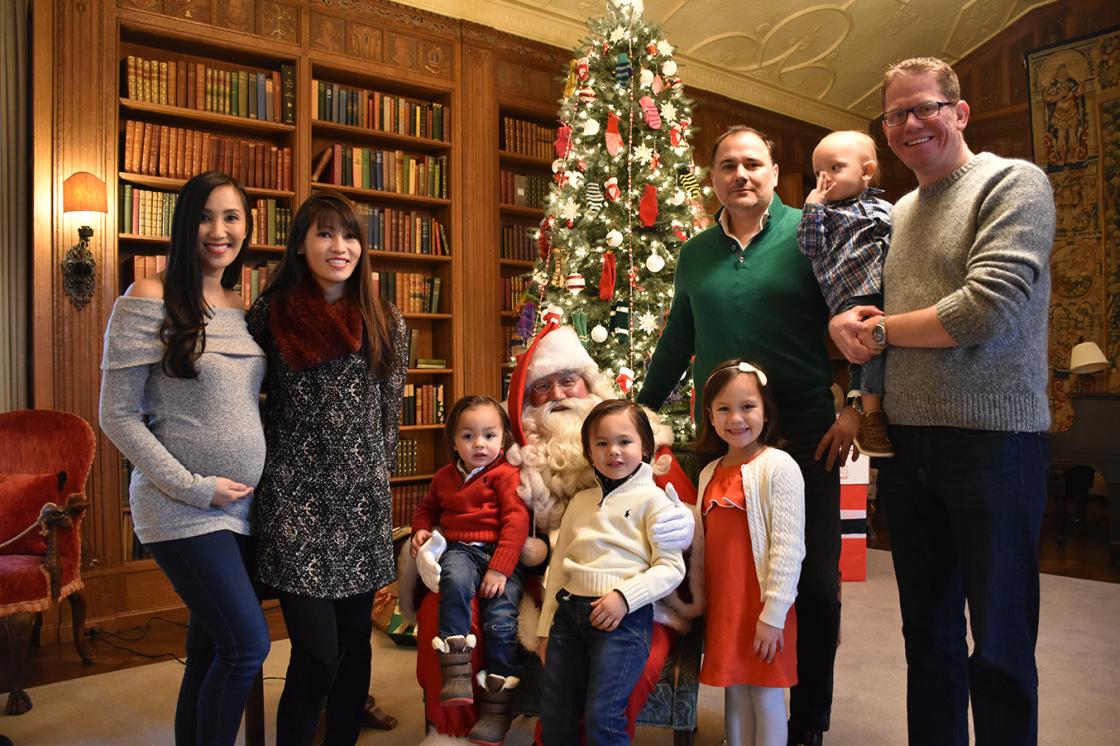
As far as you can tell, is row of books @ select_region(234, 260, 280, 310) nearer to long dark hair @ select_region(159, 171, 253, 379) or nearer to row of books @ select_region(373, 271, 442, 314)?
Result: row of books @ select_region(373, 271, 442, 314)

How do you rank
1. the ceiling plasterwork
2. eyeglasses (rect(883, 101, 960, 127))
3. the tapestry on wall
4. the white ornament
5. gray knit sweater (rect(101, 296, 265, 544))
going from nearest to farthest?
eyeglasses (rect(883, 101, 960, 127))
gray knit sweater (rect(101, 296, 265, 544))
the white ornament
the ceiling plasterwork
the tapestry on wall

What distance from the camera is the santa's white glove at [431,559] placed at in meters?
2.21

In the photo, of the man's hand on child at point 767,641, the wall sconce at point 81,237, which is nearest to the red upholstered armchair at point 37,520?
the wall sconce at point 81,237

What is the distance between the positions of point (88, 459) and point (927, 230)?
10.8 feet

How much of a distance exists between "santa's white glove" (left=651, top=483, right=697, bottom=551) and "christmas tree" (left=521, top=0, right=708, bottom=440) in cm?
166

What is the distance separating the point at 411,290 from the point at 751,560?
Answer: 3.50m

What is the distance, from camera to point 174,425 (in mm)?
1830

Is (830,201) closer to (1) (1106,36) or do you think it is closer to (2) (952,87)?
(2) (952,87)

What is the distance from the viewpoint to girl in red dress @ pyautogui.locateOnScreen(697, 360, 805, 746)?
1931 mm

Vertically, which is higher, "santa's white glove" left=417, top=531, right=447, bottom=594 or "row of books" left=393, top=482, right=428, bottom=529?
"santa's white glove" left=417, top=531, right=447, bottom=594

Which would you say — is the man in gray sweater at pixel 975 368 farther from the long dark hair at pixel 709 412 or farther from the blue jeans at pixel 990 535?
the long dark hair at pixel 709 412


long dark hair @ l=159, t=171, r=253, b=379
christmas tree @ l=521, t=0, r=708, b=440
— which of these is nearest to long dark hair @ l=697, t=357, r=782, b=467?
long dark hair @ l=159, t=171, r=253, b=379

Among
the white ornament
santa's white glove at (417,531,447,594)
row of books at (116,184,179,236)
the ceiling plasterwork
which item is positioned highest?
the ceiling plasterwork

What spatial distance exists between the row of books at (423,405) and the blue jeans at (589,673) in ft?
10.0
